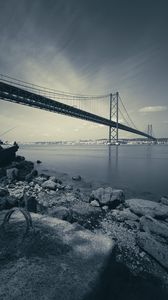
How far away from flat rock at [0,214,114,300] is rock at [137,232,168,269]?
1.12 metres

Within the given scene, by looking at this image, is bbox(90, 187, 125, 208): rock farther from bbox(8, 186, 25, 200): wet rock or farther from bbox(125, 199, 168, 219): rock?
bbox(8, 186, 25, 200): wet rock

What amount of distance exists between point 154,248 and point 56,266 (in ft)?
7.77

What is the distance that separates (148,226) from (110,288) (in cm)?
228

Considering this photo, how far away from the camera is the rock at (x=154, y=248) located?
3359 mm

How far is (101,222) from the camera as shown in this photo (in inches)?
199

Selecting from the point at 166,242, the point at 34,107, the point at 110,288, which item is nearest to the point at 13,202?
the point at 110,288

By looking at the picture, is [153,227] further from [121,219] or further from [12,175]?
[12,175]

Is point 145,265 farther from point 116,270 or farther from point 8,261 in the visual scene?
point 8,261

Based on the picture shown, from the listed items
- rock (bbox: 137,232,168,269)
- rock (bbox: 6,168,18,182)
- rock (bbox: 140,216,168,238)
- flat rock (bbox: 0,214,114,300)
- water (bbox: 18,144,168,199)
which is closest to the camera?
flat rock (bbox: 0,214,114,300)

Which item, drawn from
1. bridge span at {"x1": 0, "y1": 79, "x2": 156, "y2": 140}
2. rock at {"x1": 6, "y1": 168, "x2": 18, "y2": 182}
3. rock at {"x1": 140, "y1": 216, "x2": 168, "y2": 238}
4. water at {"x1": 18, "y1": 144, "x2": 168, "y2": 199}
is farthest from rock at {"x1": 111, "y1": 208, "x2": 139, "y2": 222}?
bridge span at {"x1": 0, "y1": 79, "x2": 156, "y2": 140}

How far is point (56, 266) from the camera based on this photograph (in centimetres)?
252

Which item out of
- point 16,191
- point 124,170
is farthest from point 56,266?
point 124,170

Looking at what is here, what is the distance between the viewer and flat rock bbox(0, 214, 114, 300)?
6.87 feet

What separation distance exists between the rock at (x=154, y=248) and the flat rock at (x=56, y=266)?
1.12m
